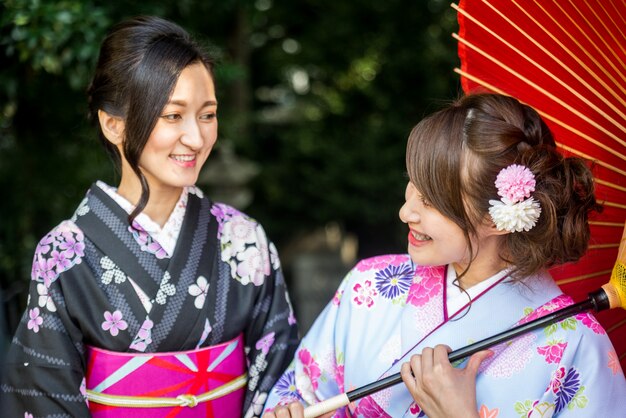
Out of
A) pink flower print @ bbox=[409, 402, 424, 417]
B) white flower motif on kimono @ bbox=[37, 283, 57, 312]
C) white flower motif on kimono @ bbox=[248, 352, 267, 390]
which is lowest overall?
white flower motif on kimono @ bbox=[248, 352, 267, 390]

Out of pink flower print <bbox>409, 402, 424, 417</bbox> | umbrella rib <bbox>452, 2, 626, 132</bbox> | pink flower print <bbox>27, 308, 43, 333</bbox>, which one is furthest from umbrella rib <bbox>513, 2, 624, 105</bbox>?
pink flower print <bbox>27, 308, 43, 333</bbox>

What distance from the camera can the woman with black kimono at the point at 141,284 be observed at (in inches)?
82.7

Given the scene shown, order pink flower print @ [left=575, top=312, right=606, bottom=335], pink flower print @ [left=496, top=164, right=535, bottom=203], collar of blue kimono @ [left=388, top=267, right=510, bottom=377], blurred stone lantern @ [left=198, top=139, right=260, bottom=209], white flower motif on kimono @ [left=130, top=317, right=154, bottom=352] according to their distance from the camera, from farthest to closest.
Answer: blurred stone lantern @ [left=198, top=139, right=260, bottom=209] < white flower motif on kimono @ [left=130, top=317, right=154, bottom=352] < collar of blue kimono @ [left=388, top=267, right=510, bottom=377] < pink flower print @ [left=575, top=312, right=606, bottom=335] < pink flower print @ [left=496, top=164, right=535, bottom=203]

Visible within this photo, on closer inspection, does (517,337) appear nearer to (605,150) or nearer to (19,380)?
(605,150)

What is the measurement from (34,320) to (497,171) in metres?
1.40

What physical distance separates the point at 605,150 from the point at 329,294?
509 centimetres

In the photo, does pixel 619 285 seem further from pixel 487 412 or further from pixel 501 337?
pixel 487 412

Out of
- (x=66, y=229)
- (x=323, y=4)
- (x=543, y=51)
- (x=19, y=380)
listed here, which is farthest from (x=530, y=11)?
(x=323, y=4)

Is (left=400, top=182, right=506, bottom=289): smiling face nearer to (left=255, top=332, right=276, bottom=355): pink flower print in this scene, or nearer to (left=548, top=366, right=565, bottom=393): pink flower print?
(left=548, top=366, right=565, bottom=393): pink flower print

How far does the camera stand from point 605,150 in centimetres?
187

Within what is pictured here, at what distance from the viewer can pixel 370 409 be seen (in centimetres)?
197

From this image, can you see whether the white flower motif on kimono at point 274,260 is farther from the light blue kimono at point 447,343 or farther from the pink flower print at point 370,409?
→ the pink flower print at point 370,409

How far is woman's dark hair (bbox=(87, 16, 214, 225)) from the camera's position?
210cm

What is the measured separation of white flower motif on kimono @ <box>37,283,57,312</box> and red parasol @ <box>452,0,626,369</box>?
1369mm
